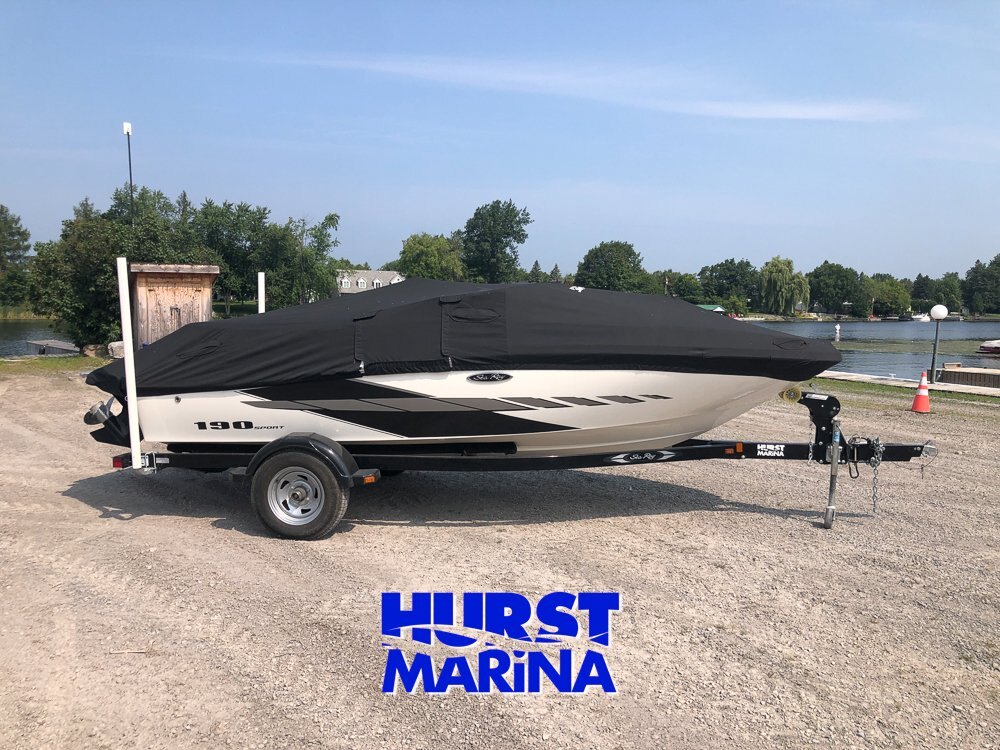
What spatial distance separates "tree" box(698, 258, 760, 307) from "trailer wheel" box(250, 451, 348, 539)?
106437 mm

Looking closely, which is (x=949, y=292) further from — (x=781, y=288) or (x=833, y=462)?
(x=833, y=462)

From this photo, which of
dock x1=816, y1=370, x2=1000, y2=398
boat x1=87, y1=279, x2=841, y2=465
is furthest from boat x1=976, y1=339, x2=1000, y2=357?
boat x1=87, y1=279, x2=841, y2=465

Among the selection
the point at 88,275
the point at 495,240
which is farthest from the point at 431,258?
the point at 88,275

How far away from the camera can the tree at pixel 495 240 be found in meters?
107

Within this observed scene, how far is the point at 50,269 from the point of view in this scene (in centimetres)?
2442

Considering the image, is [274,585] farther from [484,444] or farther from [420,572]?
[484,444]

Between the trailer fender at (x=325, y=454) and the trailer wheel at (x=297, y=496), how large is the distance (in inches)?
1.4

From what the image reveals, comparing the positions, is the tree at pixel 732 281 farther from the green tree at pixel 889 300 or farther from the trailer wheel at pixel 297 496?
the trailer wheel at pixel 297 496

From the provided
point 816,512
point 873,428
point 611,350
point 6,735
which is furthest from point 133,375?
point 873,428

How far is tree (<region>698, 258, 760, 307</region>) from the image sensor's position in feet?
363

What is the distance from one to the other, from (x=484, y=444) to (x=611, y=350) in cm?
133

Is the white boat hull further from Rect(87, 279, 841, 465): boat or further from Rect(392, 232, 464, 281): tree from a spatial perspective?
Rect(392, 232, 464, 281): tree

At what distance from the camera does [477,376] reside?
5.88 meters

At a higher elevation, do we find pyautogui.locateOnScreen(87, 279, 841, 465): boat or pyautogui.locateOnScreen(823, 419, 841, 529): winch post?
pyautogui.locateOnScreen(87, 279, 841, 465): boat
